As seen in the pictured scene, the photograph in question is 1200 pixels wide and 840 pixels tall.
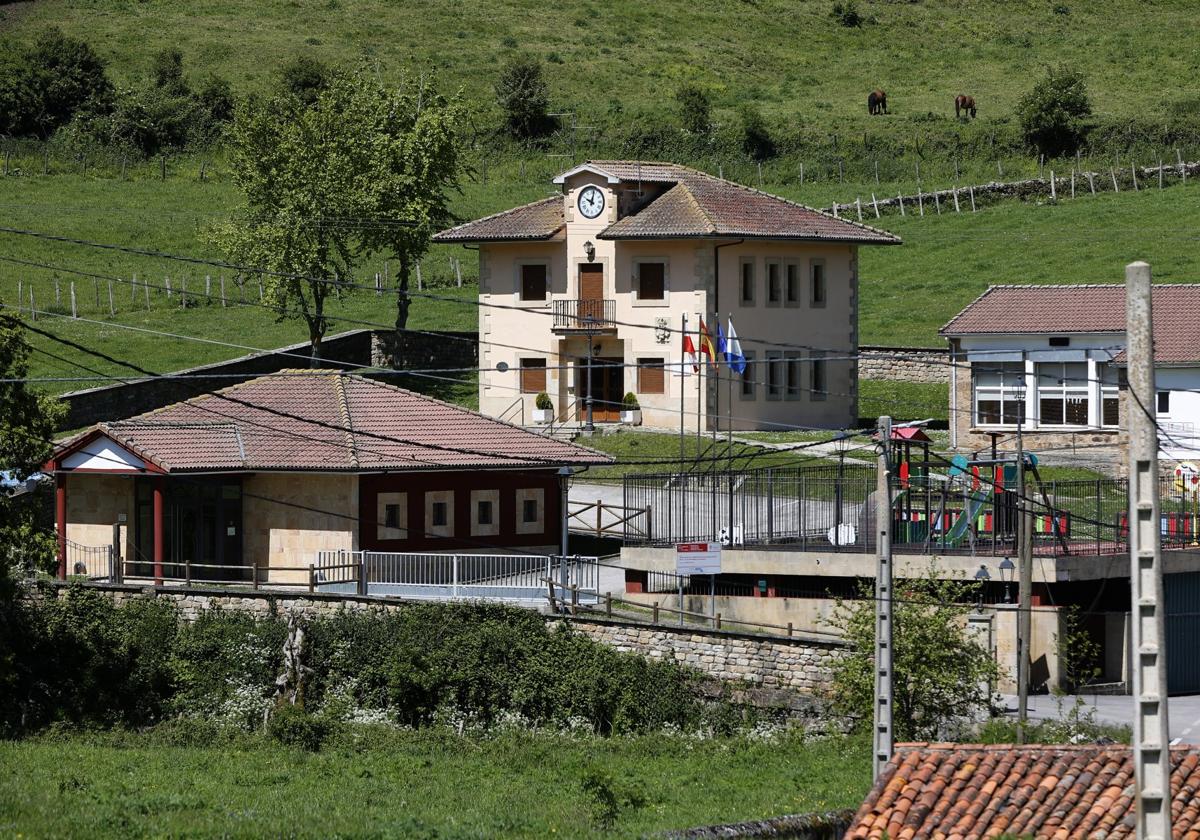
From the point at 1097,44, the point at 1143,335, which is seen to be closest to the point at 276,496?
the point at 1143,335

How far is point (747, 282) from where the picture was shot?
60094 millimetres

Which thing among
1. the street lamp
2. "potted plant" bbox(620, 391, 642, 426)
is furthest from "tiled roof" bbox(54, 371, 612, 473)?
"potted plant" bbox(620, 391, 642, 426)

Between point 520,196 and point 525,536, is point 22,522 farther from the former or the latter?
point 520,196

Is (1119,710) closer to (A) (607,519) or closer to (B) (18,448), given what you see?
(A) (607,519)

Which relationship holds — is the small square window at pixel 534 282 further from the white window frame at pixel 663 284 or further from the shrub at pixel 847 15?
the shrub at pixel 847 15

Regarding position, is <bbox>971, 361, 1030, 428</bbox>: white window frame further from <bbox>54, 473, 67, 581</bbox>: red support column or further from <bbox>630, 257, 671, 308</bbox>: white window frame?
<bbox>54, 473, 67, 581</bbox>: red support column

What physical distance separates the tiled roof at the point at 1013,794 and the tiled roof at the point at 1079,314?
28.4m

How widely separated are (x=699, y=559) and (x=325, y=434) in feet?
38.3

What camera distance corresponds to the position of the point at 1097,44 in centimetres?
11575

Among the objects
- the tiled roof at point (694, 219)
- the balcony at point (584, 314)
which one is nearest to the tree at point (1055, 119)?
the tiled roof at point (694, 219)

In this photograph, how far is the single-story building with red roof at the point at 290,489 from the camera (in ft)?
141

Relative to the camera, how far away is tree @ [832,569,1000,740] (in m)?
31.1

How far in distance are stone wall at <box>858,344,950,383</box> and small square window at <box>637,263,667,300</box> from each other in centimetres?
631

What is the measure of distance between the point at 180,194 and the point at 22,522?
167 ft
